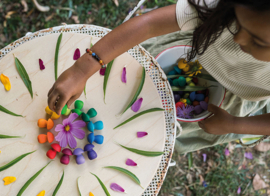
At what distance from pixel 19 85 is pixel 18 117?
11cm

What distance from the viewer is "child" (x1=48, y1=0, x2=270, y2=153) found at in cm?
50

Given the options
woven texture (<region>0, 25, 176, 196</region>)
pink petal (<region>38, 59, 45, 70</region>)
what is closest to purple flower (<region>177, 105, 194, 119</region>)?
woven texture (<region>0, 25, 176, 196</region>)

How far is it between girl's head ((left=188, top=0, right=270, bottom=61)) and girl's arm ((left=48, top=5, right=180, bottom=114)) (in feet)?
0.33

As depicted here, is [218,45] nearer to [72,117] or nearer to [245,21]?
[245,21]

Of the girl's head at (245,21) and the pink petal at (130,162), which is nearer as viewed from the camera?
the girl's head at (245,21)

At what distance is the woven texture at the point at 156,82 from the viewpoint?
74 centimetres

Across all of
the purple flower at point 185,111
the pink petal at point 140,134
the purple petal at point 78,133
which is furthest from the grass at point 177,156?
the purple petal at point 78,133

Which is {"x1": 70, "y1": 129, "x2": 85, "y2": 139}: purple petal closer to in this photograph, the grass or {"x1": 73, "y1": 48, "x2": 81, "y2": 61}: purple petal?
{"x1": 73, "y1": 48, "x2": 81, "y2": 61}: purple petal

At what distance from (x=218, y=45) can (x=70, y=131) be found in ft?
1.94

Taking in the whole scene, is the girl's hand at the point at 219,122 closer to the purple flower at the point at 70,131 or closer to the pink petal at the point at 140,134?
the pink petal at the point at 140,134

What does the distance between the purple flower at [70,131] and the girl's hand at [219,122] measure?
1.60 ft

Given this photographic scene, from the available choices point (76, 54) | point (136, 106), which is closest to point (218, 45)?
point (136, 106)

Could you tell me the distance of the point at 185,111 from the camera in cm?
98

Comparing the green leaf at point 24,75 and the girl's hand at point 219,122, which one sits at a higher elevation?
the green leaf at point 24,75
